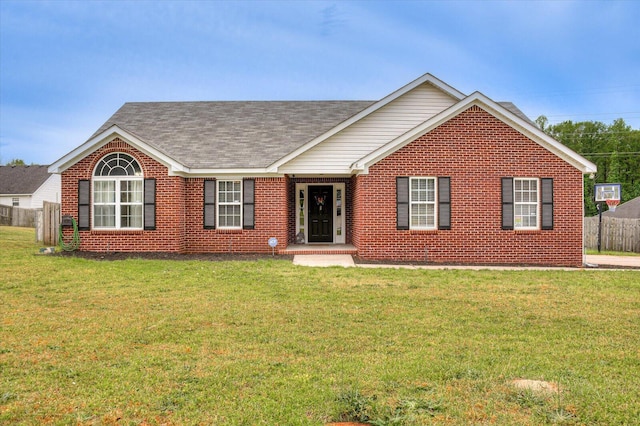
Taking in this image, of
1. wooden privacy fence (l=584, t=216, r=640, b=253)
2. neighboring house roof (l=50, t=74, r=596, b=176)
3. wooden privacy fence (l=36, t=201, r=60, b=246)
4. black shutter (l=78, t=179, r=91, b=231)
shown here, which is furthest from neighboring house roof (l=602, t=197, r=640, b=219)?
wooden privacy fence (l=36, t=201, r=60, b=246)

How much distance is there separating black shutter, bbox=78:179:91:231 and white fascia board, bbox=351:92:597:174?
29.1ft

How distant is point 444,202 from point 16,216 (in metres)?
35.7

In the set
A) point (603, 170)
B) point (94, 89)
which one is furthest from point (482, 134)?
point (603, 170)

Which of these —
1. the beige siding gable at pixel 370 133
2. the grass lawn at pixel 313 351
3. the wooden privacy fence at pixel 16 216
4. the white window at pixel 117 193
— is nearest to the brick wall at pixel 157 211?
the white window at pixel 117 193

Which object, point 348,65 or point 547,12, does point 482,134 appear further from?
point 348,65

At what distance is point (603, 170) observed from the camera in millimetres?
57281

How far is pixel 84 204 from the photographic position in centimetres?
1556

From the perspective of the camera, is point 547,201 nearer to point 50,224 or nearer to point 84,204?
point 84,204

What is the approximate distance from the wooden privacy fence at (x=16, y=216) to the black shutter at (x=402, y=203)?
33699 millimetres

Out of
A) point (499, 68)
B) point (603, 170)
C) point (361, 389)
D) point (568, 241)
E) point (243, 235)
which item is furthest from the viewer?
point (603, 170)

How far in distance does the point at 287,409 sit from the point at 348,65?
77.4 feet

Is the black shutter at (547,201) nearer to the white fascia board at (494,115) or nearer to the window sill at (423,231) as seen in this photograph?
the white fascia board at (494,115)

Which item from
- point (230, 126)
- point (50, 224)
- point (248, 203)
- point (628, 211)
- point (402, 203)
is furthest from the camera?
point (628, 211)

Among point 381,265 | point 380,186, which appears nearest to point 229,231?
point 380,186
